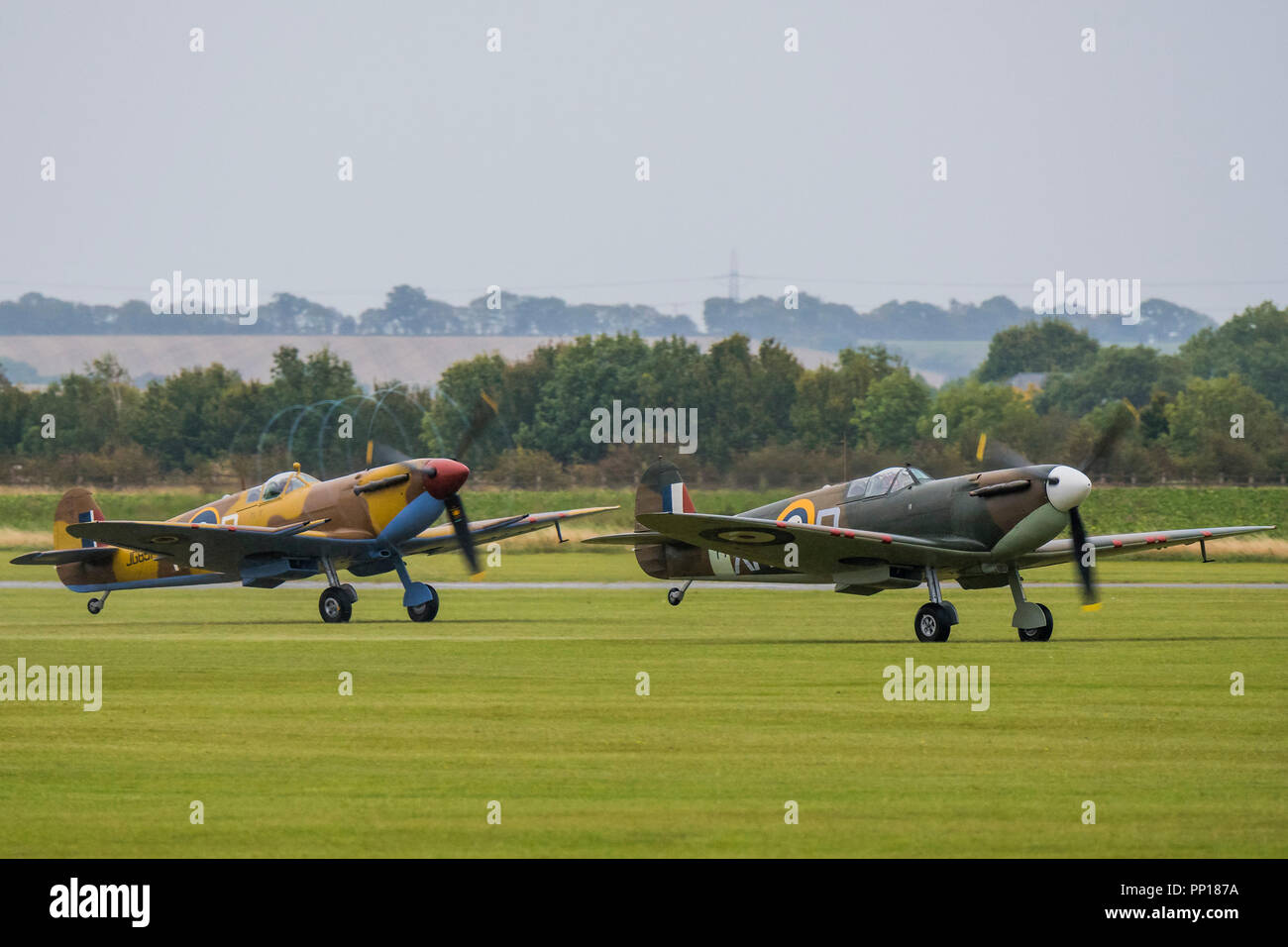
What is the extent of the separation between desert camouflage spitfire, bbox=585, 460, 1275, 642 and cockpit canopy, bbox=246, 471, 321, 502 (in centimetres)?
712

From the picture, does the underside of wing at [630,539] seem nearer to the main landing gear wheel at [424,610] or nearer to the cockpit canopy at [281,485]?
the main landing gear wheel at [424,610]

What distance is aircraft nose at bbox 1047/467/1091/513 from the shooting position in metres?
23.7

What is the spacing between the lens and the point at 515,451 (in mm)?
73062

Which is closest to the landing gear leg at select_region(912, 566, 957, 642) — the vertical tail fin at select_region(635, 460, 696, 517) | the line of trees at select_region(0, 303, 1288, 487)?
the vertical tail fin at select_region(635, 460, 696, 517)

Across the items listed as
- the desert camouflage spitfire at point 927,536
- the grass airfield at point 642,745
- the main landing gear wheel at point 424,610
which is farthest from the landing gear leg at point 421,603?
the desert camouflage spitfire at point 927,536

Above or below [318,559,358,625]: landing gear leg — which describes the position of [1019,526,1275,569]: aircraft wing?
above

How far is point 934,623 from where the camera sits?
80.3 ft

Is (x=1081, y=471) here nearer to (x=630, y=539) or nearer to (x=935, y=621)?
(x=935, y=621)

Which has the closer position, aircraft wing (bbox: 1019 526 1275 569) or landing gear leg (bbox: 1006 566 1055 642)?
landing gear leg (bbox: 1006 566 1055 642)

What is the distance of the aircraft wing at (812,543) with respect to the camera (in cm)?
2417

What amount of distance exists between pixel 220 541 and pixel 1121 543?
47.8ft

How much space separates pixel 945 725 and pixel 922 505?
9.82m

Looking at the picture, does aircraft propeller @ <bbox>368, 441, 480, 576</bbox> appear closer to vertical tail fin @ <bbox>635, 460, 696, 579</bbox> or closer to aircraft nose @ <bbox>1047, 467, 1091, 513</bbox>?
vertical tail fin @ <bbox>635, 460, 696, 579</bbox>
